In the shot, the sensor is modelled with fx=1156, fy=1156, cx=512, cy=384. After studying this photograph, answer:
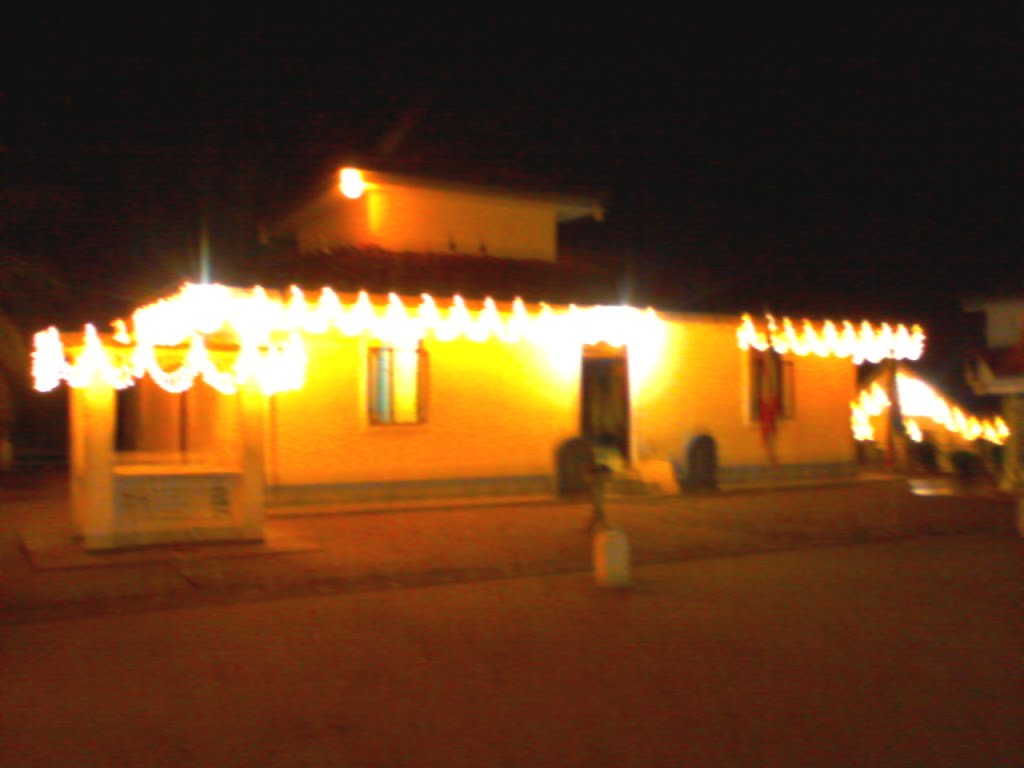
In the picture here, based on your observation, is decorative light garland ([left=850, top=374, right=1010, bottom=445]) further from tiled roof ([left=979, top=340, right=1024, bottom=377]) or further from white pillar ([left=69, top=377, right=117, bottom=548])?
white pillar ([left=69, top=377, right=117, bottom=548])

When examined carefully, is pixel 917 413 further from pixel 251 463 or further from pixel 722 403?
pixel 251 463

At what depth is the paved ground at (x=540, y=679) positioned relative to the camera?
20.1 ft

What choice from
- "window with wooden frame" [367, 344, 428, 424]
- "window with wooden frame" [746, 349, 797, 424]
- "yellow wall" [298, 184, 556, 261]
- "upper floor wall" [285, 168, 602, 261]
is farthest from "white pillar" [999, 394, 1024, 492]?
"window with wooden frame" [367, 344, 428, 424]

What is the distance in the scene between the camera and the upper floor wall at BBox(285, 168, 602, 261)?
19.1 meters

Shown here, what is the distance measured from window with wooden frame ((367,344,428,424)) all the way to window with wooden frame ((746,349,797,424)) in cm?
599

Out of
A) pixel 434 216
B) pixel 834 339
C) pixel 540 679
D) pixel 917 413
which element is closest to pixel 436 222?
pixel 434 216

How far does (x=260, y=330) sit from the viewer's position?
44.5ft

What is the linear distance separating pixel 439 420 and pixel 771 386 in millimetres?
6301

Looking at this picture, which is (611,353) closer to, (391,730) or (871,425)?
(871,425)

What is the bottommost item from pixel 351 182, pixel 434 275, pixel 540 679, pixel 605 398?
pixel 540 679

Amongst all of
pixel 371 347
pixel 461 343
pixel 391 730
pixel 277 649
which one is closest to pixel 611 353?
pixel 461 343

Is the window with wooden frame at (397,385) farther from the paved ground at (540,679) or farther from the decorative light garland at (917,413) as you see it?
the decorative light garland at (917,413)

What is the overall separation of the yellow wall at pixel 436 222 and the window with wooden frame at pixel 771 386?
414 cm

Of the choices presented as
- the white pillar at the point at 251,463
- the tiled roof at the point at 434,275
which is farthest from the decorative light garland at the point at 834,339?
the white pillar at the point at 251,463
